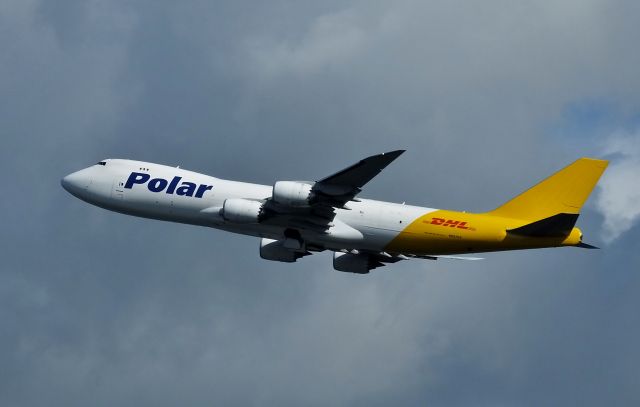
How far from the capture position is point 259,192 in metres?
77.4

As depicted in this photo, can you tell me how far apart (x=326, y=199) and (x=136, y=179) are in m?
13.3

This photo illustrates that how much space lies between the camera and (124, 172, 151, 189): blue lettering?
7950 cm

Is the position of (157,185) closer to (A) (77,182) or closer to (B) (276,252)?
(A) (77,182)

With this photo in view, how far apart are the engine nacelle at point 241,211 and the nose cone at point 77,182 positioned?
11.3 meters

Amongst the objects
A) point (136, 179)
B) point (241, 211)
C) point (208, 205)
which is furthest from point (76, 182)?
point (241, 211)

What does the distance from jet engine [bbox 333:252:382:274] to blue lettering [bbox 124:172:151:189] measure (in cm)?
1326

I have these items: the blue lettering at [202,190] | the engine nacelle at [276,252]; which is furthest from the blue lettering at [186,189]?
the engine nacelle at [276,252]

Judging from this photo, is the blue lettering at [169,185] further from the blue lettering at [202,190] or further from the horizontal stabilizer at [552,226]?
the horizontal stabilizer at [552,226]

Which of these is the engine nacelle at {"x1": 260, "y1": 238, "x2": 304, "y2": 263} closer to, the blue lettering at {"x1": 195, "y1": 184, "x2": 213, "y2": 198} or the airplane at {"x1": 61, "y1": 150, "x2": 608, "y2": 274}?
the airplane at {"x1": 61, "y1": 150, "x2": 608, "y2": 274}

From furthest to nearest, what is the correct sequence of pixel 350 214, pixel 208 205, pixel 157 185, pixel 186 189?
pixel 157 185
pixel 186 189
pixel 208 205
pixel 350 214

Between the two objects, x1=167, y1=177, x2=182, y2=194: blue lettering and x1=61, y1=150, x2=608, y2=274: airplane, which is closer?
x1=61, y1=150, x2=608, y2=274: airplane

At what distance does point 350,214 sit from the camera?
3017 inches

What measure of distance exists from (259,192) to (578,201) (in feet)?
63.0

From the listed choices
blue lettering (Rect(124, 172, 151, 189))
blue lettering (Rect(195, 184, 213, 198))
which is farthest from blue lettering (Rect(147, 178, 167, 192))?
blue lettering (Rect(195, 184, 213, 198))
